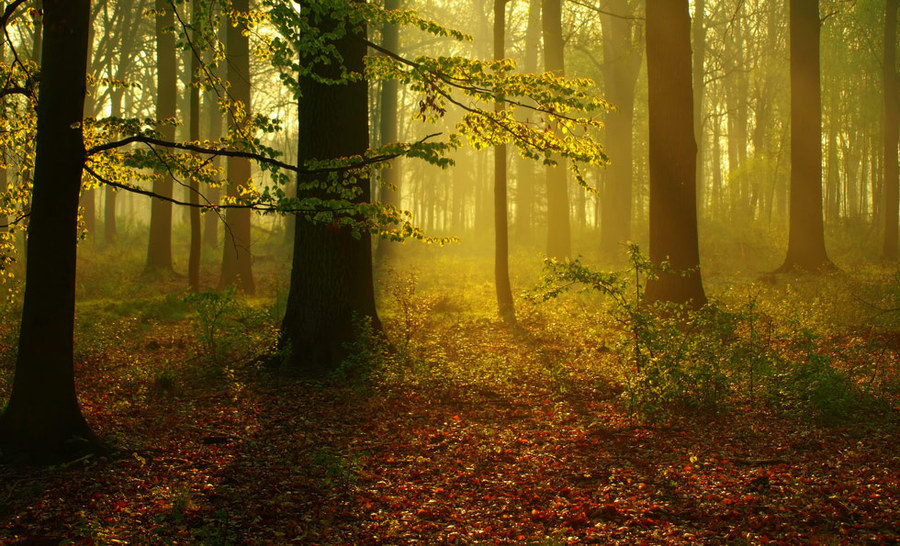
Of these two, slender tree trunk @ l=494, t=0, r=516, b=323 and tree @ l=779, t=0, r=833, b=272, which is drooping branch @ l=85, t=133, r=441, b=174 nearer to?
slender tree trunk @ l=494, t=0, r=516, b=323

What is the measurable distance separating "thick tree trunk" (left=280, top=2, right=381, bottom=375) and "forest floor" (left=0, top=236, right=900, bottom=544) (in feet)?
1.41

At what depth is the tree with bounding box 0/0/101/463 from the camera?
495 centimetres

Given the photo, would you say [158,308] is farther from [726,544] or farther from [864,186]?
[864,186]

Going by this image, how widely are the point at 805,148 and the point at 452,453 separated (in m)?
14.7

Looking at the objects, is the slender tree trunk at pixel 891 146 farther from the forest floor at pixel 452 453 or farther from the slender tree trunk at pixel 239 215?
the slender tree trunk at pixel 239 215

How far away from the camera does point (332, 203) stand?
5.17m

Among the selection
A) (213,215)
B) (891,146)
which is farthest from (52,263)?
(891,146)

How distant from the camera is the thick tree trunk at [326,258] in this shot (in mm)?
8422

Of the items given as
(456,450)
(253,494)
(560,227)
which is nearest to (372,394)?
(456,450)

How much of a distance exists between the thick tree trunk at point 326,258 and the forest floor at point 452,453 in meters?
0.43

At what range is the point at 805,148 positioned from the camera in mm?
16375

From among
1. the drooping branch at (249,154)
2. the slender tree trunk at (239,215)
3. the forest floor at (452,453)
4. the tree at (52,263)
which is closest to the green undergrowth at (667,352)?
the forest floor at (452,453)

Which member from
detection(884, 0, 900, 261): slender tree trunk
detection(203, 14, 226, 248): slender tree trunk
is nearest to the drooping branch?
detection(203, 14, 226, 248): slender tree trunk

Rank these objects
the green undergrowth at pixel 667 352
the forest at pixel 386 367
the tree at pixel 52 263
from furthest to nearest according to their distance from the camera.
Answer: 1. the green undergrowth at pixel 667 352
2. the tree at pixel 52 263
3. the forest at pixel 386 367
